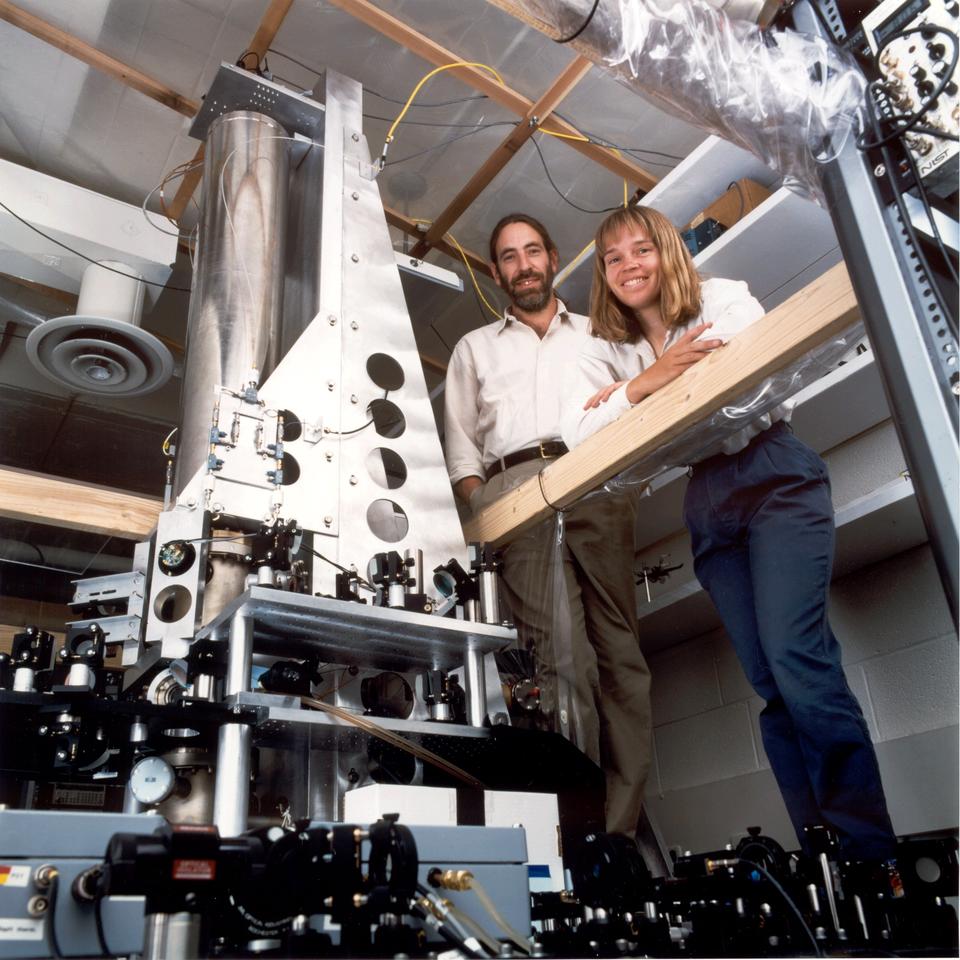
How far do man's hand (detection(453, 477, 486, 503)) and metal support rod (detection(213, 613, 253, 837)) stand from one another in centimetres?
90

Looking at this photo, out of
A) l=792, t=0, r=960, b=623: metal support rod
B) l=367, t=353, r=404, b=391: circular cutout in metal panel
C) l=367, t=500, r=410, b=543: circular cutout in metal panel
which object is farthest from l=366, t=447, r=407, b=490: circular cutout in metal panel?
l=792, t=0, r=960, b=623: metal support rod

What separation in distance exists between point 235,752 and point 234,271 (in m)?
1.15

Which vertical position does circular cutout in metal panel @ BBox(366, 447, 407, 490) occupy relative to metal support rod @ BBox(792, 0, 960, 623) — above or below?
above

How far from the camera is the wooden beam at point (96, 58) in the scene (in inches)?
96.8

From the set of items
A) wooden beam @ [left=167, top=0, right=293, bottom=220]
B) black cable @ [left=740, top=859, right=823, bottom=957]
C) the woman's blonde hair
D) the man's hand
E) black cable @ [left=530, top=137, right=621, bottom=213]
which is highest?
black cable @ [left=530, top=137, right=621, bottom=213]

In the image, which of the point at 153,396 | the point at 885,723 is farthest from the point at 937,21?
the point at 153,396

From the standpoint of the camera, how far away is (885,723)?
2.31 meters

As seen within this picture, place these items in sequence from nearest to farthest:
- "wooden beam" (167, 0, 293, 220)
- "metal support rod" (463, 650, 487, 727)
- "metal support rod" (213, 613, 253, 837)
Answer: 1. "metal support rod" (213, 613, 253, 837)
2. "metal support rod" (463, 650, 487, 727)
3. "wooden beam" (167, 0, 293, 220)

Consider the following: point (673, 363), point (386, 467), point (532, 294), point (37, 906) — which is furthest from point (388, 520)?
point (37, 906)

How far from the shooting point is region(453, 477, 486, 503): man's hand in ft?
7.44

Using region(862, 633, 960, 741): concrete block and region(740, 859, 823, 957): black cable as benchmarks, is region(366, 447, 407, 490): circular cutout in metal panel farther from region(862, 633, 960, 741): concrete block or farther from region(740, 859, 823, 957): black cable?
region(862, 633, 960, 741): concrete block

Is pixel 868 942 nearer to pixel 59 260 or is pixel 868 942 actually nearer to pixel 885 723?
pixel 885 723

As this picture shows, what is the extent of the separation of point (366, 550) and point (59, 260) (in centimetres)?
160

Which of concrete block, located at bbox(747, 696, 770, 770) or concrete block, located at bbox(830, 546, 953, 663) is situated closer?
concrete block, located at bbox(830, 546, 953, 663)
